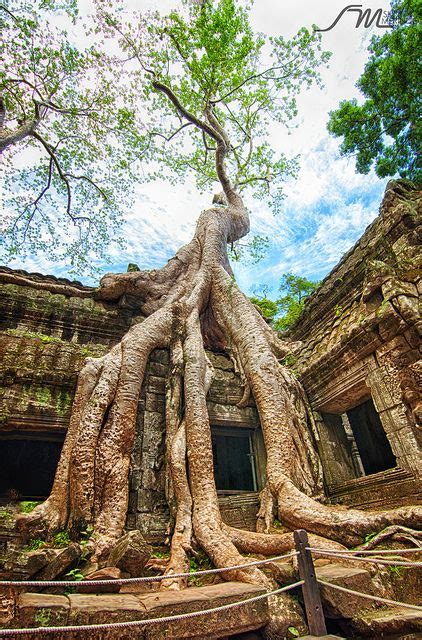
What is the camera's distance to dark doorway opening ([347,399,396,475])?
5.12 meters

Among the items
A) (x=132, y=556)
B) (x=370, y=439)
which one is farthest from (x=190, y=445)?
(x=370, y=439)

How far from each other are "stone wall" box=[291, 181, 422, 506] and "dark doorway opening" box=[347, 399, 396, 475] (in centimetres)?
64

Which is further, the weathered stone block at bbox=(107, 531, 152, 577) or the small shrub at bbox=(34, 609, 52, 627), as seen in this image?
the weathered stone block at bbox=(107, 531, 152, 577)

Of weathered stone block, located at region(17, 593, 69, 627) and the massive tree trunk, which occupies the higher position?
the massive tree trunk

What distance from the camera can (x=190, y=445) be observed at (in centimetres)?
363

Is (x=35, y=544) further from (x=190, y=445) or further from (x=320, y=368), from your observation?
(x=320, y=368)

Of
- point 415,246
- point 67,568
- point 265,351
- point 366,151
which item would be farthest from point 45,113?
point 67,568

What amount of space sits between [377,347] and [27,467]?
6.10 metres

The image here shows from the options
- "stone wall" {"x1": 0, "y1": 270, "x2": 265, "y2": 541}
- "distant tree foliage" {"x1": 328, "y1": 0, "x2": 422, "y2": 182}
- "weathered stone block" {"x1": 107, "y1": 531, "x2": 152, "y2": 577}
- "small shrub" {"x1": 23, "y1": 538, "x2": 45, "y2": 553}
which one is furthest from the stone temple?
"distant tree foliage" {"x1": 328, "y1": 0, "x2": 422, "y2": 182}

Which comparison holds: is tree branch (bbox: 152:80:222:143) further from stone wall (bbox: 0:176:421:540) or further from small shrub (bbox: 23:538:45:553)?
small shrub (bbox: 23:538:45:553)

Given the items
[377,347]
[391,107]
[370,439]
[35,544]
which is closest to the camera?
[35,544]

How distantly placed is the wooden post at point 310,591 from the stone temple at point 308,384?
76 centimetres

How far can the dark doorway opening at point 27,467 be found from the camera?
19.4ft

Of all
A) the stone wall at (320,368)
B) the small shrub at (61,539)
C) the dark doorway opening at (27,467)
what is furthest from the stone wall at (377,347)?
the dark doorway opening at (27,467)
